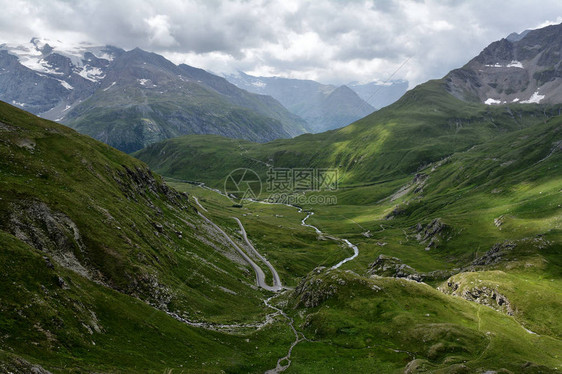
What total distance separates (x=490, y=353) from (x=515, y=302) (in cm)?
3822

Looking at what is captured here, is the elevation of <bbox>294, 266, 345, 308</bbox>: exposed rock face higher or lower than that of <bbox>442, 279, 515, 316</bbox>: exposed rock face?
higher

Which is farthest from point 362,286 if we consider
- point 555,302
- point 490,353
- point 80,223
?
point 80,223

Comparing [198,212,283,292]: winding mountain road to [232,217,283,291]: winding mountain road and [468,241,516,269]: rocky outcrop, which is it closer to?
[232,217,283,291]: winding mountain road

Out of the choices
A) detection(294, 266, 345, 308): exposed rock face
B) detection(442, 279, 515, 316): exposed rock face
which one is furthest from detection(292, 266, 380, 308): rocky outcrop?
detection(442, 279, 515, 316): exposed rock face

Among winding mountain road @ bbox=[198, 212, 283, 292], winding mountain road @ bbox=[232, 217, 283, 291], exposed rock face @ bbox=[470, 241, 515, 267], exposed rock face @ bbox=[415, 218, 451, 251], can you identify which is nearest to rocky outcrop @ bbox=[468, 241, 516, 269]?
exposed rock face @ bbox=[470, 241, 515, 267]

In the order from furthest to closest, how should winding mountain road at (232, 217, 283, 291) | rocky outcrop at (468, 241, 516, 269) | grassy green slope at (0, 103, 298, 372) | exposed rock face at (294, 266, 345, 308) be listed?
winding mountain road at (232, 217, 283, 291)
rocky outcrop at (468, 241, 516, 269)
exposed rock face at (294, 266, 345, 308)
grassy green slope at (0, 103, 298, 372)

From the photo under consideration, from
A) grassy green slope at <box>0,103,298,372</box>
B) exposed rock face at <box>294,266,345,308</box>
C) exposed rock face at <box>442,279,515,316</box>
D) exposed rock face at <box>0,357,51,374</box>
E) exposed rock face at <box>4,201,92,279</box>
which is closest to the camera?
exposed rock face at <box>0,357,51,374</box>

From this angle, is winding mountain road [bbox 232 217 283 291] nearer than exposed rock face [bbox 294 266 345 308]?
No

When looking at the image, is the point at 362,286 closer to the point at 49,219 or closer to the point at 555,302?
the point at 555,302

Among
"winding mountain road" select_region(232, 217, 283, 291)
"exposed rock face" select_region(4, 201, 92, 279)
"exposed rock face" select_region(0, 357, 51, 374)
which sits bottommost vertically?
"winding mountain road" select_region(232, 217, 283, 291)

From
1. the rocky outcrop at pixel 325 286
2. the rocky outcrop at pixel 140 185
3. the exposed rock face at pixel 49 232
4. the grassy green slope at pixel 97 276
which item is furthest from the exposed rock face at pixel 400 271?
the exposed rock face at pixel 49 232

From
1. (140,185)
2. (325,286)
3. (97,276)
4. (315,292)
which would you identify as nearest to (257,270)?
(315,292)

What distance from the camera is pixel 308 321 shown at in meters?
79.0

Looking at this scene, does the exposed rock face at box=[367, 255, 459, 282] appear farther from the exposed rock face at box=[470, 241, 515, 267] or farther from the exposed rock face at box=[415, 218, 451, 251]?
the exposed rock face at box=[415, 218, 451, 251]
